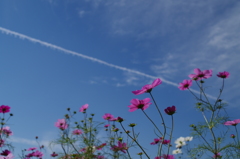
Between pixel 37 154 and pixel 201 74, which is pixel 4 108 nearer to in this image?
pixel 37 154

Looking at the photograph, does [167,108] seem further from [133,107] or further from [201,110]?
[201,110]

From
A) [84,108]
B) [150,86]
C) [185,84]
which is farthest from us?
[84,108]

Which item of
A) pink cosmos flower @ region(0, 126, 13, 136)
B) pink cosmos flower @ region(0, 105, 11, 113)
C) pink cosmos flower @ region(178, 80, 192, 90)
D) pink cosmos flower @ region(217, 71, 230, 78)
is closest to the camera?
pink cosmos flower @ region(178, 80, 192, 90)

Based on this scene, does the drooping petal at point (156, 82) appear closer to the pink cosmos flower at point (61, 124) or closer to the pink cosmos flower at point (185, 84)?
the pink cosmos flower at point (185, 84)

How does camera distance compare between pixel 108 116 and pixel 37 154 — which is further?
pixel 37 154

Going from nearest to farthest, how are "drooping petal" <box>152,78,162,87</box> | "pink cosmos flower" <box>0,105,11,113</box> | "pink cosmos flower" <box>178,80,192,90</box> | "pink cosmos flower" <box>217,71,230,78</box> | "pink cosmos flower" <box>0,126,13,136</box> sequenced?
"drooping petal" <box>152,78,162,87</box>
"pink cosmos flower" <box>178,80,192,90</box>
"pink cosmos flower" <box>217,71,230,78</box>
"pink cosmos flower" <box>0,105,11,113</box>
"pink cosmos flower" <box>0,126,13,136</box>

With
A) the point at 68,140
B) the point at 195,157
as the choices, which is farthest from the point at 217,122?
the point at 68,140

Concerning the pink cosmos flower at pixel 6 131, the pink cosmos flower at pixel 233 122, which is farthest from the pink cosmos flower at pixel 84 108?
the pink cosmos flower at pixel 233 122

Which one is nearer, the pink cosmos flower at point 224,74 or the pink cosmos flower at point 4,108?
the pink cosmos flower at point 224,74

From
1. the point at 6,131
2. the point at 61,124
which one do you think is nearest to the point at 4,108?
the point at 6,131

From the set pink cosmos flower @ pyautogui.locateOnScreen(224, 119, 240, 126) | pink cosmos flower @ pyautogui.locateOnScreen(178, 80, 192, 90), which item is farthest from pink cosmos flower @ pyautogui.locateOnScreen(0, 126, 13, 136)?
pink cosmos flower @ pyautogui.locateOnScreen(224, 119, 240, 126)

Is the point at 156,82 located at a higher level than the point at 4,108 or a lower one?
lower

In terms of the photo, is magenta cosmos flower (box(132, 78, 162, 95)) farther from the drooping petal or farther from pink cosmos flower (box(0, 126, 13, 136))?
pink cosmos flower (box(0, 126, 13, 136))

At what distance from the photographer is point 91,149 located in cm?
268
